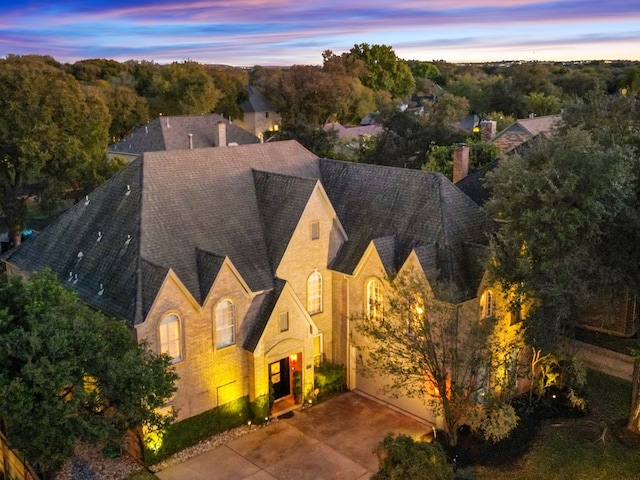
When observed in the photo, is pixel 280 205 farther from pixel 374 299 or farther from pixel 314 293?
pixel 374 299

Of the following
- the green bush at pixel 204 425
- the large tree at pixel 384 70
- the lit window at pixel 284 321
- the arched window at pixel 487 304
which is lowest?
the green bush at pixel 204 425

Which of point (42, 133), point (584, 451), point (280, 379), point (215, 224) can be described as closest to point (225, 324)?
point (280, 379)

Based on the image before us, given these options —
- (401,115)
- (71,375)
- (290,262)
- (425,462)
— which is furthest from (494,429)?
(401,115)

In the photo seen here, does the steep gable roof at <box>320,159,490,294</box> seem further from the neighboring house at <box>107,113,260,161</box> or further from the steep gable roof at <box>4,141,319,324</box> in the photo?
the neighboring house at <box>107,113,260,161</box>

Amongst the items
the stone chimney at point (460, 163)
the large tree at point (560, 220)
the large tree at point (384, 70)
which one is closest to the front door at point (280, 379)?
the large tree at point (560, 220)

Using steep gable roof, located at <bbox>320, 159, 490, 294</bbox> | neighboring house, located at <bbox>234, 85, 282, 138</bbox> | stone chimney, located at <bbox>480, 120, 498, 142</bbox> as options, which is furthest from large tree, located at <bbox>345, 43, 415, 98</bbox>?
steep gable roof, located at <bbox>320, 159, 490, 294</bbox>

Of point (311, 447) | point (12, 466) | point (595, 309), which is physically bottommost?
point (311, 447)

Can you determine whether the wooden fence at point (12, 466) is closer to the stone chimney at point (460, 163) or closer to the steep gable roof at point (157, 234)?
the steep gable roof at point (157, 234)
